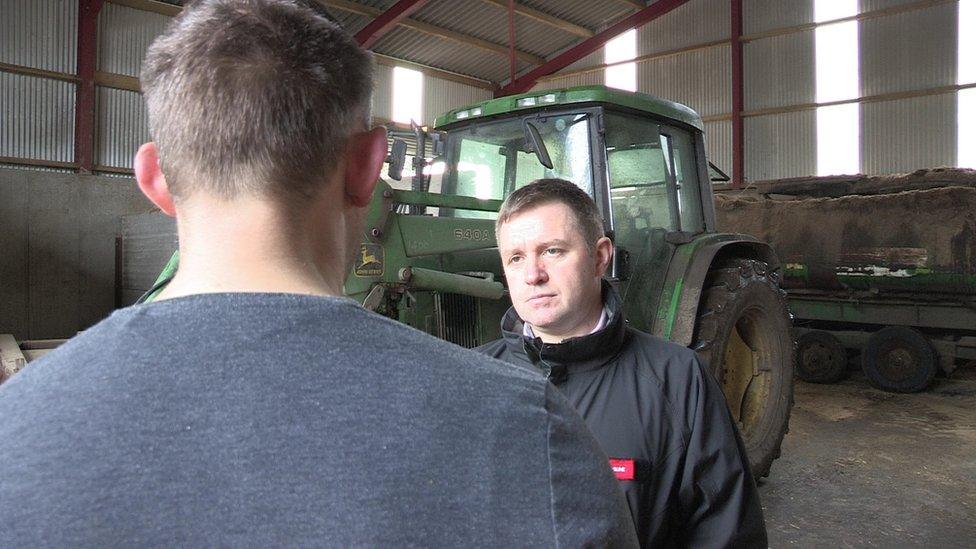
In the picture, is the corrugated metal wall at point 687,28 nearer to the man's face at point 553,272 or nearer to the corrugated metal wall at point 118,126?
the corrugated metal wall at point 118,126

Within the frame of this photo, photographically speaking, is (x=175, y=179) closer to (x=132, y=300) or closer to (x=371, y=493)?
(x=371, y=493)

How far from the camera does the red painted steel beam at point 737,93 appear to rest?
545 inches

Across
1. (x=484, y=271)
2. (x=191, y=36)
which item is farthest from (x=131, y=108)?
(x=191, y=36)

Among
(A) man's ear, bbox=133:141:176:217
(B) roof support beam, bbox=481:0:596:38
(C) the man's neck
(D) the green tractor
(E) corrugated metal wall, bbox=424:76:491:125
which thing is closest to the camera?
(C) the man's neck

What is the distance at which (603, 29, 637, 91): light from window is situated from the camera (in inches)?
603

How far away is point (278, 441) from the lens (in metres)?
0.57

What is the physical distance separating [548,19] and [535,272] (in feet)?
45.9

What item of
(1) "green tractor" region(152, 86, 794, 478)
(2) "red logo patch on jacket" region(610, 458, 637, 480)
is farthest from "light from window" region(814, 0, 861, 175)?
(2) "red logo patch on jacket" region(610, 458, 637, 480)

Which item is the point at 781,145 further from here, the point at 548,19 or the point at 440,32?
the point at 440,32

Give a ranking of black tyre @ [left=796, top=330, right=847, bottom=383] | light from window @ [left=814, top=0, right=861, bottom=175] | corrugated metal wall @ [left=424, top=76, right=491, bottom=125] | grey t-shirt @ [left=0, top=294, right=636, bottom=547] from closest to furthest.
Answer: grey t-shirt @ [left=0, top=294, right=636, bottom=547], black tyre @ [left=796, top=330, right=847, bottom=383], light from window @ [left=814, top=0, right=861, bottom=175], corrugated metal wall @ [left=424, top=76, right=491, bottom=125]

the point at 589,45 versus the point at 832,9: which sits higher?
the point at 589,45

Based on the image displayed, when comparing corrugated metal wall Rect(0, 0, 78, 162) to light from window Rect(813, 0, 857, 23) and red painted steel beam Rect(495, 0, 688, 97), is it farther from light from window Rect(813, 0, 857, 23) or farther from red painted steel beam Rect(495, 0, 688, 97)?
light from window Rect(813, 0, 857, 23)

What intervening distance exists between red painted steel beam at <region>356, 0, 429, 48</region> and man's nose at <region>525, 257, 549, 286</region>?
461 inches

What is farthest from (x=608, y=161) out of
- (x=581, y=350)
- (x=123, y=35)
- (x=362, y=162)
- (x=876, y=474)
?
(x=123, y=35)
